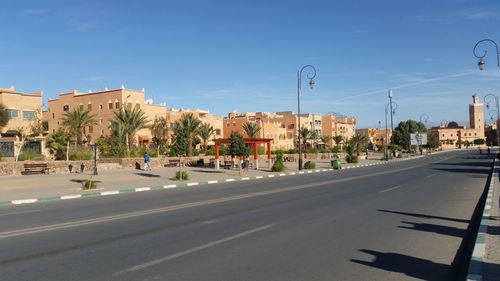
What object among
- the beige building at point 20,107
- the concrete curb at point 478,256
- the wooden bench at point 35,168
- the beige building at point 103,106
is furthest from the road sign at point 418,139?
the concrete curb at point 478,256

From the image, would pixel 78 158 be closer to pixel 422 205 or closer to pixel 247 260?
pixel 422 205

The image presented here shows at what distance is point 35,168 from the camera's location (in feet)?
111

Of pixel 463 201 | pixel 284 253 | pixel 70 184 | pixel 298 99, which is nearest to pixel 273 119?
pixel 298 99

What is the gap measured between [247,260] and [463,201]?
1104 centimetres

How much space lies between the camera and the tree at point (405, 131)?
13838cm

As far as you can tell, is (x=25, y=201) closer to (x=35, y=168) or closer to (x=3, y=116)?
(x=35, y=168)

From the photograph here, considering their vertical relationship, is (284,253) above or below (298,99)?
below

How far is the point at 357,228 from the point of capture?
35.6ft

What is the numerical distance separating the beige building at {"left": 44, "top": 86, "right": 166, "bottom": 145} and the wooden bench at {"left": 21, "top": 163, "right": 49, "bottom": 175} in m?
49.3

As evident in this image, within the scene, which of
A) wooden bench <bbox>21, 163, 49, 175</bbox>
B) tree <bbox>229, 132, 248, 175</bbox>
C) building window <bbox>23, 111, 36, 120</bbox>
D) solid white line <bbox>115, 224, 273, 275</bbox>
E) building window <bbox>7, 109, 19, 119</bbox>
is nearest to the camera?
solid white line <bbox>115, 224, 273, 275</bbox>

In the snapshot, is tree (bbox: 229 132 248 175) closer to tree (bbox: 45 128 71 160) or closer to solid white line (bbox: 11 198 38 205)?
tree (bbox: 45 128 71 160)

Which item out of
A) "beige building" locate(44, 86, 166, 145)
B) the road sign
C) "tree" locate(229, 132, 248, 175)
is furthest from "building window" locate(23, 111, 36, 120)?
the road sign

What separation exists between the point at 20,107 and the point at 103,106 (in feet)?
53.0

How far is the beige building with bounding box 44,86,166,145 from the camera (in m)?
85.9
